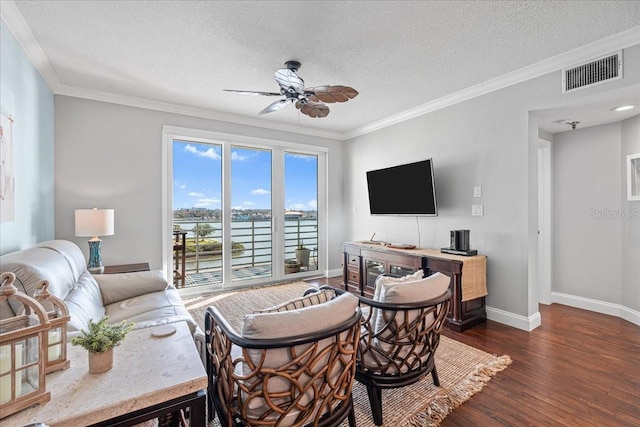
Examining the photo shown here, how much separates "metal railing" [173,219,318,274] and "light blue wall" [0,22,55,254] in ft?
4.80

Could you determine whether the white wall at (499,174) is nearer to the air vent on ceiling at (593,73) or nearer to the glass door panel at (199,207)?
the air vent on ceiling at (593,73)

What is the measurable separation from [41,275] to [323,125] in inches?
163

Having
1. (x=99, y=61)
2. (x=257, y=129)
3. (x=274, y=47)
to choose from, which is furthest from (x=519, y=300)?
(x=99, y=61)

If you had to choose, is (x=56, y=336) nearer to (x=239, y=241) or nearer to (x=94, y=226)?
(x=94, y=226)

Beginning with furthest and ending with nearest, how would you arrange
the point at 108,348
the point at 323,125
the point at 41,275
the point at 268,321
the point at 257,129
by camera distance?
1. the point at 323,125
2. the point at 257,129
3. the point at 41,275
4. the point at 268,321
5. the point at 108,348

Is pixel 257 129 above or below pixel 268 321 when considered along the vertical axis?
above

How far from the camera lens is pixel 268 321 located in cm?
115

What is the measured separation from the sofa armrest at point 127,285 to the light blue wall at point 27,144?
2.13 ft

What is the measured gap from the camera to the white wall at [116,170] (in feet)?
11.1

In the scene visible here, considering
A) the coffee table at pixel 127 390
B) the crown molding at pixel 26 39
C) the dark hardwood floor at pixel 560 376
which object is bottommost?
the dark hardwood floor at pixel 560 376

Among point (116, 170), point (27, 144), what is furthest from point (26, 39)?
point (116, 170)

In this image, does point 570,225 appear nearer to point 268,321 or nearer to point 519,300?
point 519,300

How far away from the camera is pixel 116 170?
3652mm

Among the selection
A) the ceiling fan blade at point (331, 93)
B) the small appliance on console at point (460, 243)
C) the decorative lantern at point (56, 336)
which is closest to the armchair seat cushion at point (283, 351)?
the decorative lantern at point (56, 336)
